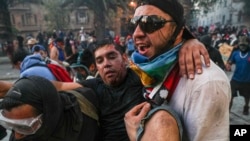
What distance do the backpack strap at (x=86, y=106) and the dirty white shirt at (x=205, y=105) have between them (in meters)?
0.80

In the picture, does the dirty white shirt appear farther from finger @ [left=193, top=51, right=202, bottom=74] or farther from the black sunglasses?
the black sunglasses

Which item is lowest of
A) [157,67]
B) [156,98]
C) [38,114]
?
[38,114]

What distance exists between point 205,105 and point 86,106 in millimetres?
979

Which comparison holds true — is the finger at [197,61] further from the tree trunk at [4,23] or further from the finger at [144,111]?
the tree trunk at [4,23]

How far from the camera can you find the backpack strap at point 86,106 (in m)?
1.90

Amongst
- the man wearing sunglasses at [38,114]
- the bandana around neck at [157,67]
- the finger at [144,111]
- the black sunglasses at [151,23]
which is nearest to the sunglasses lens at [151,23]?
the black sunglasses at [151,23]

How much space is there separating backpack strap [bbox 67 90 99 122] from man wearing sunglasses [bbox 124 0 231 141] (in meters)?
0.53

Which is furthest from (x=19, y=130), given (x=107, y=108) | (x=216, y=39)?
(x=216, y=39)

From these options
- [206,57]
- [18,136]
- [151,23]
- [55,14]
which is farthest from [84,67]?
[55,14]

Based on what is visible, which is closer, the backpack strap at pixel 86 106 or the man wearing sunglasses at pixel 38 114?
the man wearing sunglasses at pixel 38 114

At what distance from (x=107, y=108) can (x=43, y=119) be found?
70 cm

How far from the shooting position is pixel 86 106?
1.94 metres

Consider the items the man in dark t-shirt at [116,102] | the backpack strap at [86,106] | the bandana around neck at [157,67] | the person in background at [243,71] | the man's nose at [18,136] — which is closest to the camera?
the bandana around neck at [157,67]

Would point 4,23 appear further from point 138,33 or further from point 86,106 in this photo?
point 138,33
